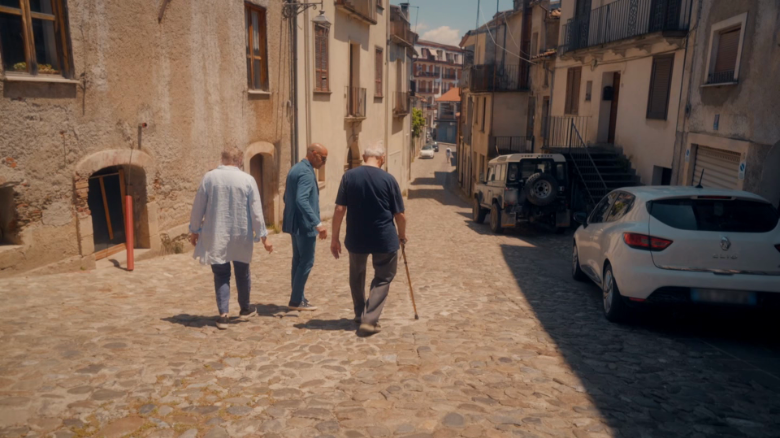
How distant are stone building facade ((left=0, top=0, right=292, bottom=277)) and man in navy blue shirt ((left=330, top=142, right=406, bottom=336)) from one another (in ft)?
14.8

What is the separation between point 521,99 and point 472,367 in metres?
27.5

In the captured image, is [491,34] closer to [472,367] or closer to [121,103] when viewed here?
[121,103]

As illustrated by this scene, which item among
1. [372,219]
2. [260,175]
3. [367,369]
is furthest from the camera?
[260,175]

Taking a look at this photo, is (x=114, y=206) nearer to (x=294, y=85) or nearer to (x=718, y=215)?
(x=294, y=85)

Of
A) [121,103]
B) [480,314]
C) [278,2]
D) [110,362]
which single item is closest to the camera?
[110,362]

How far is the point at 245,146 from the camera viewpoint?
40.9ft

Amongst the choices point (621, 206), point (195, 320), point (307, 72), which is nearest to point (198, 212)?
point (195, 320)

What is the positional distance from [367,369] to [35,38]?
6.32 metres

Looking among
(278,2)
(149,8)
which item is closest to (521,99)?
(278,2)

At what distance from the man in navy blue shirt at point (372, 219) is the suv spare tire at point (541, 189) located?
928 centimetres

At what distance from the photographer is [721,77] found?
11.6m

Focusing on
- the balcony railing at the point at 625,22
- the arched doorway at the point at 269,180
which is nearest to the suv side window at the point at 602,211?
the balcony railing at the point at 625,22

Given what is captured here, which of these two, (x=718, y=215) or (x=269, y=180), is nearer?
(x=718, y=215)

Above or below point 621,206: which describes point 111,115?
above
